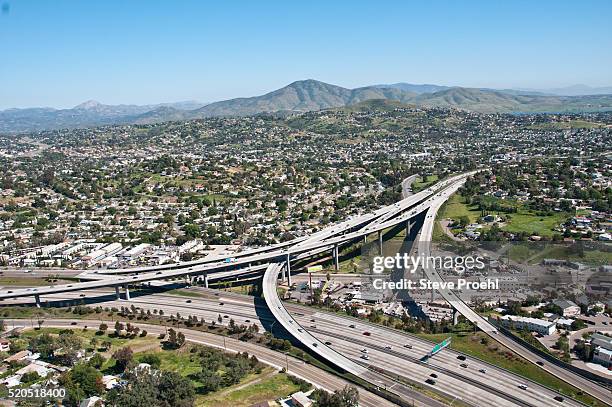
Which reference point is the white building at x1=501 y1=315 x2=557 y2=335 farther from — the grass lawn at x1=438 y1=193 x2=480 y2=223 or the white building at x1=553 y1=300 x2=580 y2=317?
the grass lawn at x1=438 y1=193 x2=480 y2=223

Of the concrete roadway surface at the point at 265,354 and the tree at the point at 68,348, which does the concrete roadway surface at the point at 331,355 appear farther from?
the tree at the point at 68,348

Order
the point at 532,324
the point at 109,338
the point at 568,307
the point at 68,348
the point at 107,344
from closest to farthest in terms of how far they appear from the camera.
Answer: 1. the point at 68,348
2. the point at 532,324
3. the point at 107,344
4. the point at 109,338
5. the point at 568,307

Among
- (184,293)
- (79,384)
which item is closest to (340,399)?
(79,384)

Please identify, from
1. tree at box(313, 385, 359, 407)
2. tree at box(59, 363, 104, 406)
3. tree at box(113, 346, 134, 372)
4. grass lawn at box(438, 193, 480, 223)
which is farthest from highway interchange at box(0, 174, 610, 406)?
tree at box(59, 363, 104, 406)

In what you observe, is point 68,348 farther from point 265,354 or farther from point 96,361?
point 265,354

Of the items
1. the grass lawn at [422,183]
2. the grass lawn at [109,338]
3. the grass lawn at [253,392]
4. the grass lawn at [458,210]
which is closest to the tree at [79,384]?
the grass lawn at [109,338]

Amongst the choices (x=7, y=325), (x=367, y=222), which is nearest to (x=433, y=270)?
(x=367, y=222)

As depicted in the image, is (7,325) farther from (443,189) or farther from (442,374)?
(443,189)
